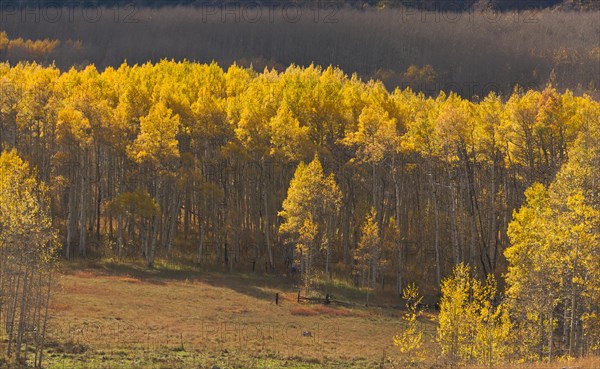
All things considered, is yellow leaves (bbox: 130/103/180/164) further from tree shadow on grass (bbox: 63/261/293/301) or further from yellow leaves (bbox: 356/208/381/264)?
yellow leaves (bbox: 356/208/381/264)

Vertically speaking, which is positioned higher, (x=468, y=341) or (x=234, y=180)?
(x=234, y=180)

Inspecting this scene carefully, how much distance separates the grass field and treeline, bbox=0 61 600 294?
6396mm

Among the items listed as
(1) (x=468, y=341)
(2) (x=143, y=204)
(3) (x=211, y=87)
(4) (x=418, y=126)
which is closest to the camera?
(1) (x=468, y=341)

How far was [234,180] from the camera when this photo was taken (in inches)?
3322

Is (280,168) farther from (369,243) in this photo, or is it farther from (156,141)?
(369,243)

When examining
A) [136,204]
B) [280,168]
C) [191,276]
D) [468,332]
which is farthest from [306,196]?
[468,332]

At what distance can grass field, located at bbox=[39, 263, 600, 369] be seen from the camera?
150ft

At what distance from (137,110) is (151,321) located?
34210 millimetres

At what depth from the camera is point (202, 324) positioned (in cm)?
5669

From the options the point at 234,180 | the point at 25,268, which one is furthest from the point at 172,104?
the point at 25,268

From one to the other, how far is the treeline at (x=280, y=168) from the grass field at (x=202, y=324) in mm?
6396

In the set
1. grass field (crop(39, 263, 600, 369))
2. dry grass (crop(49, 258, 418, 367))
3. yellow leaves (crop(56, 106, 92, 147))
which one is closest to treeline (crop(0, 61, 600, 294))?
yellow leaves (crop(56, 106, 92, 147))

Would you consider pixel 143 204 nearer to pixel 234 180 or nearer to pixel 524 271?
pixel 234 180

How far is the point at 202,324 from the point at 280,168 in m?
28.4
